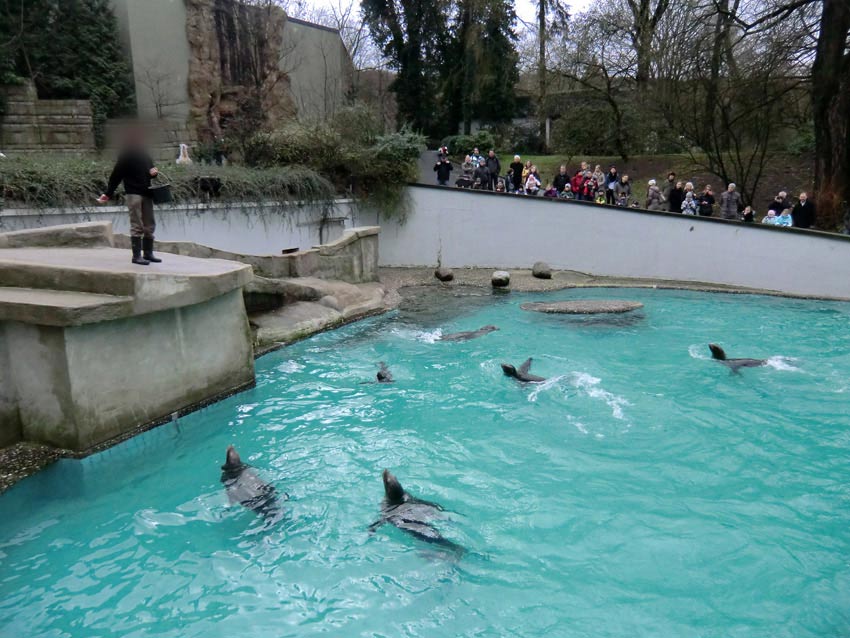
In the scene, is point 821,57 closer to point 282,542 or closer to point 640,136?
point 640,136

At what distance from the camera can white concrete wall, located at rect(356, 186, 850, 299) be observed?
1318 cm

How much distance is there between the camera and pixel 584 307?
1168 cm

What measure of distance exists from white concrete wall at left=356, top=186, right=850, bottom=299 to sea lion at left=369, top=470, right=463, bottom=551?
10926 millimetres

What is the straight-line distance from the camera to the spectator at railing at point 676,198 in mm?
15758

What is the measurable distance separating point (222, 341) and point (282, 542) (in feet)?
10.6

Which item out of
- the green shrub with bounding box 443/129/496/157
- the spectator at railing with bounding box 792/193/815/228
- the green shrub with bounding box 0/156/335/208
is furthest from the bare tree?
the spectator at railing with bounding box 792/193/815/228

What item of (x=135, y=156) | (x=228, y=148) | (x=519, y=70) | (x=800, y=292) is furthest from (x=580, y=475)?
(x=519, y=70)

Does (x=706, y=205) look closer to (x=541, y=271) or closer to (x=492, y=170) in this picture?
(x=541, y=271)

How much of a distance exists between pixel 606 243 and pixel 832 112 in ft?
21.9

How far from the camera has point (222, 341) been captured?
7672mm

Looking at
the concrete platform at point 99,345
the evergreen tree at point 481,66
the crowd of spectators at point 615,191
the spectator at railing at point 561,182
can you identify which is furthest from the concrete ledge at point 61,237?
the evergreen tree at point 481,66

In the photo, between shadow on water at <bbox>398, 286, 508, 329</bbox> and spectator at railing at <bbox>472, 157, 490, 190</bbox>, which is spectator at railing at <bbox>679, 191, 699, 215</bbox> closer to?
spectator at railing at <bbox>472, 157, 490, 190</bbox>

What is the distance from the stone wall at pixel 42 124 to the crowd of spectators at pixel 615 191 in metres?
10.1

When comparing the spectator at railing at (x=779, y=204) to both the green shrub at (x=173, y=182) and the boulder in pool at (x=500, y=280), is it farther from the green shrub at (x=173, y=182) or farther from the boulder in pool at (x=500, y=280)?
the green shrub at (x=173, y=182)
